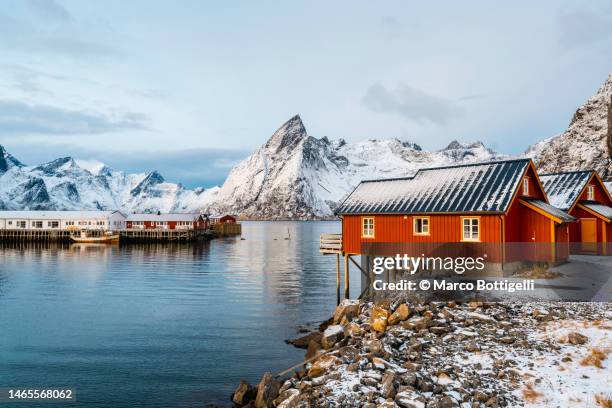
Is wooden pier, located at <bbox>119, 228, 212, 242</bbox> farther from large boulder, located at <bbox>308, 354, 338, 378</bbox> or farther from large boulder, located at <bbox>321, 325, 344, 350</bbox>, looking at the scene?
large boulder, located at <bbox>308, 354, 338, 378</bbox>

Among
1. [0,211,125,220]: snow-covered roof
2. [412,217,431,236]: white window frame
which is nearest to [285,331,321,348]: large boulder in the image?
[412,217,431,236]: white window frame

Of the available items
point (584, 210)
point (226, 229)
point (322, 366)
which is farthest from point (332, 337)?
point (226, 229)

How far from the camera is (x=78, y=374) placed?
23578 millimetres

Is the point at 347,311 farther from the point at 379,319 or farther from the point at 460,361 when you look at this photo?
the point at 460,361

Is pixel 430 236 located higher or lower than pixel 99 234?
higher

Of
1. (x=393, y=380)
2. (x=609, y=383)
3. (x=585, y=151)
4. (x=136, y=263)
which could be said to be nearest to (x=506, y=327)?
(x=609, y=383)

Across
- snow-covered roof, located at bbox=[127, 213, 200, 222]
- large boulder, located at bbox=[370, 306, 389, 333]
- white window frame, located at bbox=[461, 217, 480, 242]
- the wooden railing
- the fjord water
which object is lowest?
the fjord water

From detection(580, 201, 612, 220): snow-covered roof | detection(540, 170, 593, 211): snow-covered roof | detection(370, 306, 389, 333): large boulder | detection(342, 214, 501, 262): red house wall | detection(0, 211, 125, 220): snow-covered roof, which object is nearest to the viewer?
detection(370, 306, 389, 333): large boulder

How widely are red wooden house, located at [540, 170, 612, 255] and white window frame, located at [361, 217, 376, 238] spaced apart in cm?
1833

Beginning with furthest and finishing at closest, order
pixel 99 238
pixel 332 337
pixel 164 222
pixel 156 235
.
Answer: pixel 164 222 → pixel 156 235 → pixel 99 238 → pixel 332 337

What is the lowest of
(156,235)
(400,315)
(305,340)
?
(305,340)

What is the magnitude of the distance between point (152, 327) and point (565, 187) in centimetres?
3754

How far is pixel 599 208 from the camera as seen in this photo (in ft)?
142

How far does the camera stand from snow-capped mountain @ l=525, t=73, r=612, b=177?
109m
